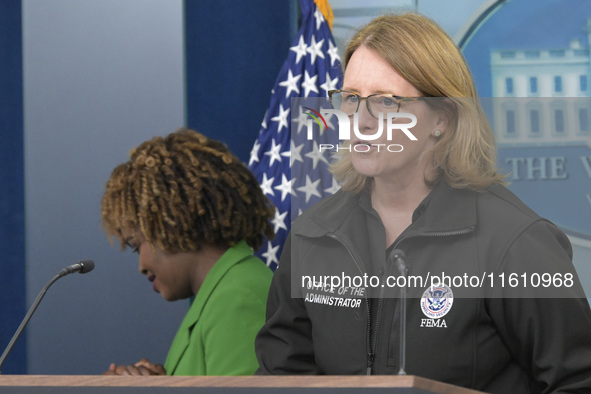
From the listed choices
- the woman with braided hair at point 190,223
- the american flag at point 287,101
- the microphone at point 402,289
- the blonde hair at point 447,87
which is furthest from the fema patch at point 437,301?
the american flag at point 287,101

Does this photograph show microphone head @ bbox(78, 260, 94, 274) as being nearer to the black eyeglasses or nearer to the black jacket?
the black jacket

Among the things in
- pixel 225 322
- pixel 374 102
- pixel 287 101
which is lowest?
pixel 225 322

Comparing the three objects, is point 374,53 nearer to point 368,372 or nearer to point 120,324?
point 368,372

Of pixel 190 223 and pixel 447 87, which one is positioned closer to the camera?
pixel 447 87

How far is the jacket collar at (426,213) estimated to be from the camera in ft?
6.12

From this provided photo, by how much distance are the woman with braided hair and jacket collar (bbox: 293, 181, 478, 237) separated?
0.77 metres

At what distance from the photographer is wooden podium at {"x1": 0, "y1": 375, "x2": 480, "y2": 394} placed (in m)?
1.25

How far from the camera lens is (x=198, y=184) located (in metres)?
2.96

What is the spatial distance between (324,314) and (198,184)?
109cm

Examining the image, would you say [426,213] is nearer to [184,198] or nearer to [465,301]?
[465,301]

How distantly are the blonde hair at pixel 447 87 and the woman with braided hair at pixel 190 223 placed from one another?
Result: 1026 millimetres


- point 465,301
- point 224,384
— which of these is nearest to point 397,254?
point 465,301

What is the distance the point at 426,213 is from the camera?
1.90m

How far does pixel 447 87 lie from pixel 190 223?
1.27 metres
